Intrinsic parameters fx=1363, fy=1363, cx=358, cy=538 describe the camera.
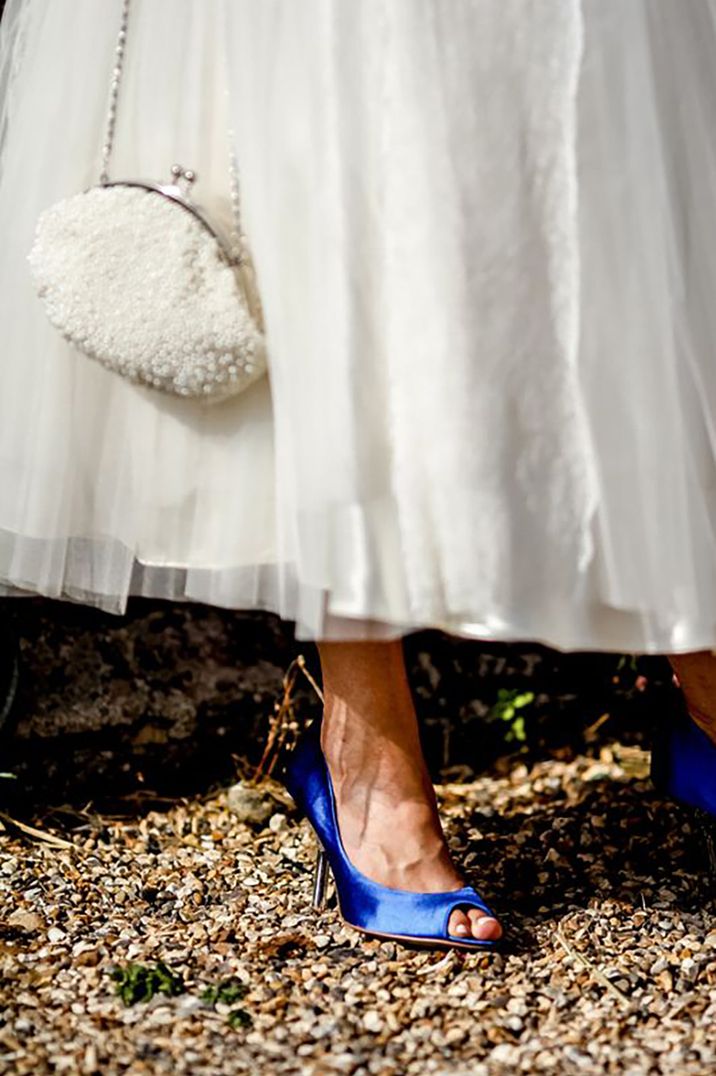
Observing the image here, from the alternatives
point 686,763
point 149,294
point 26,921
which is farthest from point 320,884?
point 149,294

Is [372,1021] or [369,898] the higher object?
[369,898]

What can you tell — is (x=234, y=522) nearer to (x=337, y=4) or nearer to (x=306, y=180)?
(x=306, y=180)

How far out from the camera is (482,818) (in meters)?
1.92

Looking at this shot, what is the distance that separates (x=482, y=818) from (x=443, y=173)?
102 cm

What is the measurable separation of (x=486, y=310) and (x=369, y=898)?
25.3 inches

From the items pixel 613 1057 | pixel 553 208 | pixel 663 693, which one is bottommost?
pixel 613 1057

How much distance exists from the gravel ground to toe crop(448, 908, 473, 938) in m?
0.03

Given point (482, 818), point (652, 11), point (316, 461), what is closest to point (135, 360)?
point (316, 461)

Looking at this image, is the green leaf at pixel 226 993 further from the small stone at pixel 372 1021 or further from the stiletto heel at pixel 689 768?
the stiletto heel at pixel 689 768

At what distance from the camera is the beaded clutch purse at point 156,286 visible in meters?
1.26

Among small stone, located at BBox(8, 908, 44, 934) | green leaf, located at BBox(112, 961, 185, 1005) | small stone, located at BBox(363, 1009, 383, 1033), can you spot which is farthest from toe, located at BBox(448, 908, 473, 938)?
small stone, located at BBox(8, 908, 44, 934)

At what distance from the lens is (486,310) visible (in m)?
1.20

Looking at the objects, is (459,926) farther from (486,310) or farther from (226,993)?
(486,310)

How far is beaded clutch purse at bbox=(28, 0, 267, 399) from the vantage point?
126 cm
